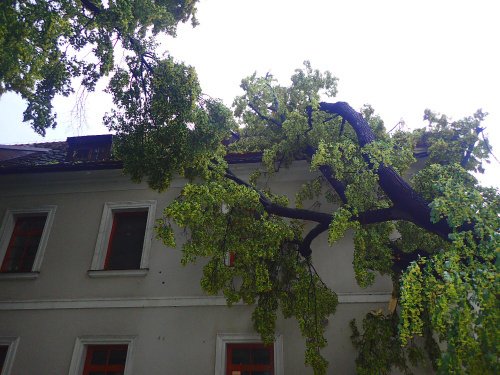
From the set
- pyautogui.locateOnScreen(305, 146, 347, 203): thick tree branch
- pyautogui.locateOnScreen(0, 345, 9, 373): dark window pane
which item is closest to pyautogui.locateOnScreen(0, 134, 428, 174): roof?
pyautogui.locateOnScreen(305, 146, 347, 203): thick tree branch

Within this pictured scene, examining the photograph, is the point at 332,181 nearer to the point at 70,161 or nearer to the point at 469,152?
the point at 469,152

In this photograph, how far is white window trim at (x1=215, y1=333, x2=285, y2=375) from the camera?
701 cm

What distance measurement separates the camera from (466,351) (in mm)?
3299

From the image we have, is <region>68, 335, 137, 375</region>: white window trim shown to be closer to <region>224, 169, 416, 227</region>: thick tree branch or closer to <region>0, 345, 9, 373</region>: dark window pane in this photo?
<region>0, 345, 9, 373</region>: dark window pane

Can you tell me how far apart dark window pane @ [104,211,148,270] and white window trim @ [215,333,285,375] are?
2596mm

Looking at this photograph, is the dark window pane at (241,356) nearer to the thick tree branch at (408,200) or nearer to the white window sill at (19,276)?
the thick tree branch at (408,200)

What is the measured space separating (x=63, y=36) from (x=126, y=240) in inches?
186

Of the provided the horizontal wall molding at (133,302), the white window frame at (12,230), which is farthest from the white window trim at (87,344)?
the white window frame at (12,230)

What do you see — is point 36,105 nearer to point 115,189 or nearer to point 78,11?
point 78,11

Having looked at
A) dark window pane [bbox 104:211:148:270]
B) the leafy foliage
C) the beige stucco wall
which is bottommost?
the beige stucco wall

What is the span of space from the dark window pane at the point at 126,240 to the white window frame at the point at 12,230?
5.14 feet

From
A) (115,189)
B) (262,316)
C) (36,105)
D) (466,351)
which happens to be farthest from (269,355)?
(36,105)

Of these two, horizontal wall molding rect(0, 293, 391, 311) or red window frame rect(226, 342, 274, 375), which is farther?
horizontal wall molding rect(0, 293, 391, 311)

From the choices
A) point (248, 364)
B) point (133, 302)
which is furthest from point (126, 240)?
point (248, 364)
